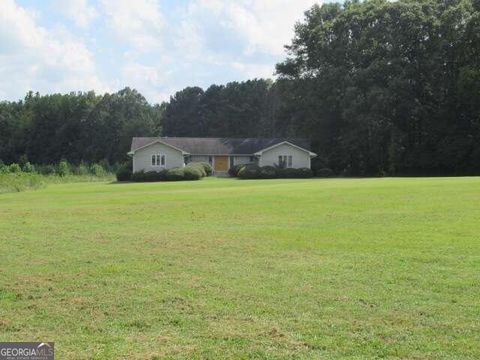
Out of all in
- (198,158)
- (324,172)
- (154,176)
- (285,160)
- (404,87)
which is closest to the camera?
(154,176)

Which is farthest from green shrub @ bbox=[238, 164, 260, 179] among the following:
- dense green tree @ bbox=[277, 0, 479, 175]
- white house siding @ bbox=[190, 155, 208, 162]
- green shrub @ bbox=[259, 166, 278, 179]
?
dense green tree @ bbox=[277, 0, 479, 175]

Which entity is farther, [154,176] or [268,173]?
[268,173]

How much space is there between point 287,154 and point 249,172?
9.50 metres

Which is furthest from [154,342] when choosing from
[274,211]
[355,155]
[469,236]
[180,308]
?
[355,155]

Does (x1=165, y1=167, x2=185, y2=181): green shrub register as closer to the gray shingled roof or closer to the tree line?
the gray shingled roof

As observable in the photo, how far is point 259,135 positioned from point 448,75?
45.7 meters

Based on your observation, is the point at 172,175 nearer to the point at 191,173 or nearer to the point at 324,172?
the point at 191,173

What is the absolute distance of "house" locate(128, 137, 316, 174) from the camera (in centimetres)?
6231

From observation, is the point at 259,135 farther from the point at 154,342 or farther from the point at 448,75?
the point at 154,342

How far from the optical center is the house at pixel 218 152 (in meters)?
62.3

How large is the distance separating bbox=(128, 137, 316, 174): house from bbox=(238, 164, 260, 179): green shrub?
742cm

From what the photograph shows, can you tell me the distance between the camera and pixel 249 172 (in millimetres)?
55219

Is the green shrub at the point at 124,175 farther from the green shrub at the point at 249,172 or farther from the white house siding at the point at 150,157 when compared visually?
the green shrub at the point at 249,172

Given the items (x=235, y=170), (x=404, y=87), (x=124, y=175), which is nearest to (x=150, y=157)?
(x=124, y=175)
